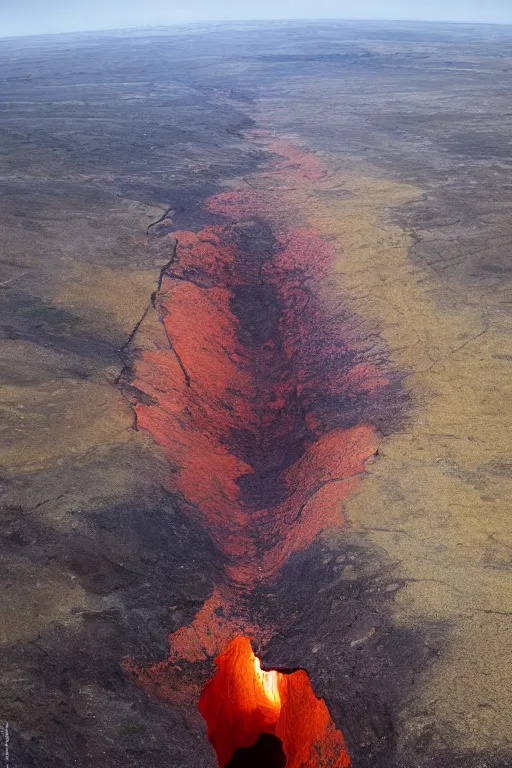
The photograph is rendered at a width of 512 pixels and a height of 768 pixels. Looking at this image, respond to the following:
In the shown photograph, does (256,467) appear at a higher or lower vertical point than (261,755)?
higher

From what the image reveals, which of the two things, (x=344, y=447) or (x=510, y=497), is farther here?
(x=344, y=447)

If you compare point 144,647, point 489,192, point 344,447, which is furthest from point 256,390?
point 489,192

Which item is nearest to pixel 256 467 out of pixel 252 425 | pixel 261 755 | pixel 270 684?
pixel 252 425

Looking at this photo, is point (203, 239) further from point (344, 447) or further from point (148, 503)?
point (148, 503)

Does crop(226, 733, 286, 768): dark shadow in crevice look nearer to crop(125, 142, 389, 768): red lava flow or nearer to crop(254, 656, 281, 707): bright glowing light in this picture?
crop(125, 142, 389, 768): red lava flow

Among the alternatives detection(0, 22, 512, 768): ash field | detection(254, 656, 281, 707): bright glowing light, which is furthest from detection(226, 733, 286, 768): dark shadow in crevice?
detection(254, 656, 281, 707): bright glowing light

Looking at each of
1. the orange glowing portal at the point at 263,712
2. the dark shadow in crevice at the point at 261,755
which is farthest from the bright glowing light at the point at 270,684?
the dark shadow in crevice at the point at 261,755

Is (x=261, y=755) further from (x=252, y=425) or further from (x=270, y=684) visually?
(x=252, y=425)
